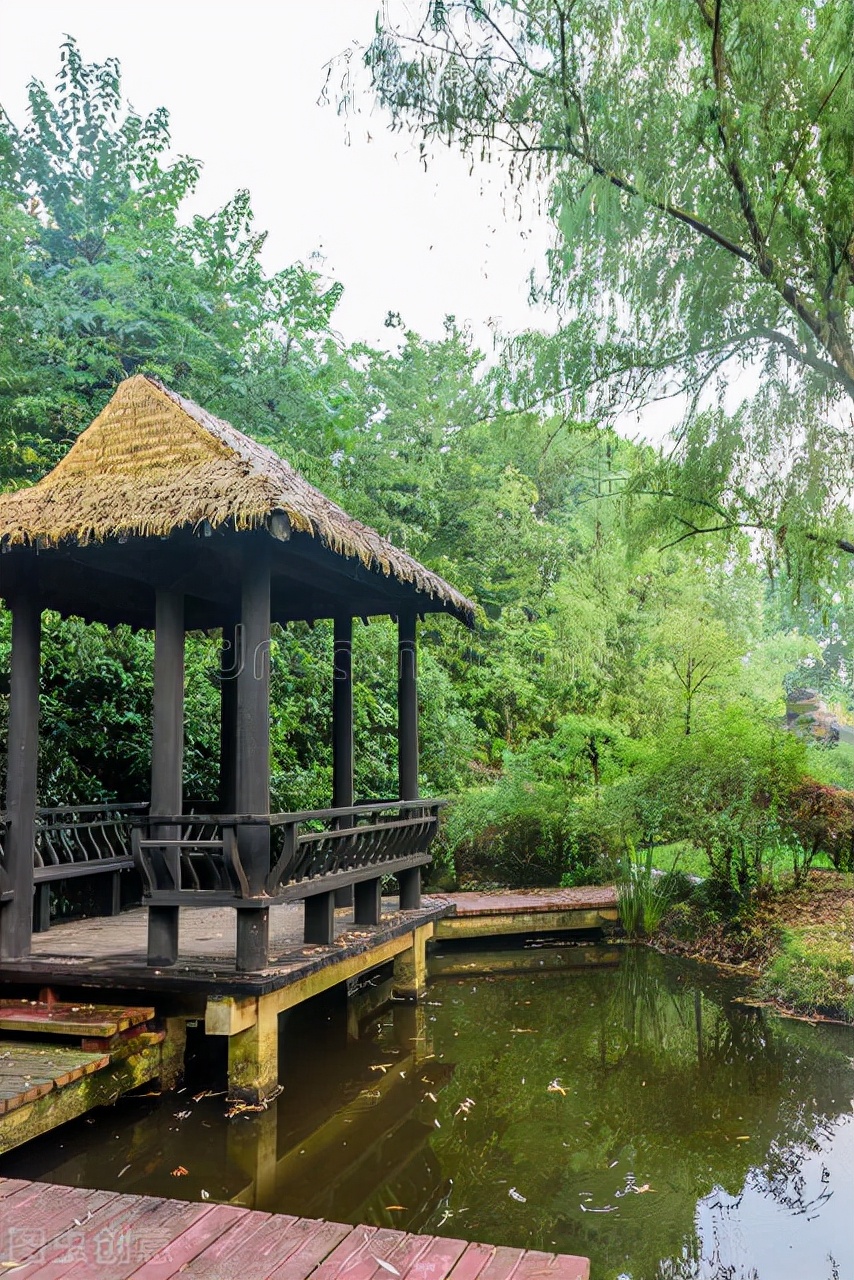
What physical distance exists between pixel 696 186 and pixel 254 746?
4.71 m

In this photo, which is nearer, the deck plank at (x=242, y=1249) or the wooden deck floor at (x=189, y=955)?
the deck plank at (x=242, y=1249)

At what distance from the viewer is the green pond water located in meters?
4.03

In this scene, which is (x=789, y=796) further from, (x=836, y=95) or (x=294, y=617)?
(x=836, y=95)

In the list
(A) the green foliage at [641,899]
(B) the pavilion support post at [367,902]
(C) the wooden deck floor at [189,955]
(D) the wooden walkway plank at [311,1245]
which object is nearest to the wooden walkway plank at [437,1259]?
(D) the wooden walkway plank at [311,1245]

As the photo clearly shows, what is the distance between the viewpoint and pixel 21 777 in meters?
5.99

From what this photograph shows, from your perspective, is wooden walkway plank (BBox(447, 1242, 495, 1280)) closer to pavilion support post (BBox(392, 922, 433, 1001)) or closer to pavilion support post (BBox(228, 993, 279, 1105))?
pavilion support post (BBox(228, 993, 279, 1105))

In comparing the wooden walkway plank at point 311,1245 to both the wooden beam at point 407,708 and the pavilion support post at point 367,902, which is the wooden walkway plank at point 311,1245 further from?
the wooden beam at point 407,708

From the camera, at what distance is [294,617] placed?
8.44 m

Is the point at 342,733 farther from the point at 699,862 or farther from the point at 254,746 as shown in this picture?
the point at 699,862

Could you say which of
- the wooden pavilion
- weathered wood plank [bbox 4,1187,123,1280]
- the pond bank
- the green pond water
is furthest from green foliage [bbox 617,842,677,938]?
weathered wood plank [bbox 4,1187,123,1280]

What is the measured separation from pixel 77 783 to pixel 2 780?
68 centimetres

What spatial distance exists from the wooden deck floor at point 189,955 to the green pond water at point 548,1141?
28.5 inches

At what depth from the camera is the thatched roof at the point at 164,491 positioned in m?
5.16

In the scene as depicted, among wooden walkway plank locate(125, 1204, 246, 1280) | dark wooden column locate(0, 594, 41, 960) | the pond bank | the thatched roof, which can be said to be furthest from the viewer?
the pond bank
